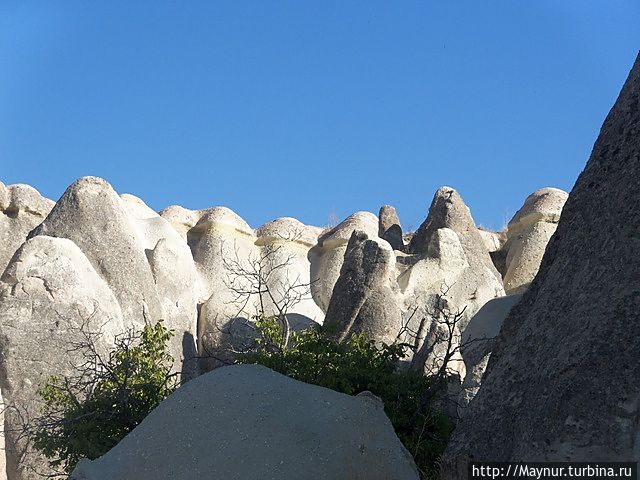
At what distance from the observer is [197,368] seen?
42.4ft

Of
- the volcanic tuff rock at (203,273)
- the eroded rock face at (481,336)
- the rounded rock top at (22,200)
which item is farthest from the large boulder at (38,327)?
the rounded rock top at (22,200)

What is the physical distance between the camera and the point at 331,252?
58.9ft

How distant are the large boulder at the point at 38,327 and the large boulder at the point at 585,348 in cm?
562

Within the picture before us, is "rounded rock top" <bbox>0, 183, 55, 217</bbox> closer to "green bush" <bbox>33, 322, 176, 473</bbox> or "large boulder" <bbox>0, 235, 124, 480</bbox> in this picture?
"large boulder" <bbox>0, 235, 124, 480</bbox>

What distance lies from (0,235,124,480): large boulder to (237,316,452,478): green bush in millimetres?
2184

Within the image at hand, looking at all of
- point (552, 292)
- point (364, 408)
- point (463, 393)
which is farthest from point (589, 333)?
point (463, 393)

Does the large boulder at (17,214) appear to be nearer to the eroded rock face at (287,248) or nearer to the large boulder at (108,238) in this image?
the large boulder at (108,238)

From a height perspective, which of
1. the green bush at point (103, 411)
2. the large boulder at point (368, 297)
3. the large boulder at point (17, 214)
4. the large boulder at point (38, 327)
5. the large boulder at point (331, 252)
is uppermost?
the large boulder at point (331, 252)

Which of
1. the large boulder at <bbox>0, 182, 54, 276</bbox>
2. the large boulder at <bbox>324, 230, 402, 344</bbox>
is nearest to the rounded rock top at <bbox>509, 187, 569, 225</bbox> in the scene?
the large boulder at <bbox>324, 230, 402, 344</bbox>

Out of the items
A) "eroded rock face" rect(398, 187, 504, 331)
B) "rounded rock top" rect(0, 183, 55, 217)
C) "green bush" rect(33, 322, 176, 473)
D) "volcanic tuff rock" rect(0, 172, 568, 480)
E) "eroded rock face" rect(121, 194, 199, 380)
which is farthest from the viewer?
"eroded rock face" rect(398, 187, 504, 331)

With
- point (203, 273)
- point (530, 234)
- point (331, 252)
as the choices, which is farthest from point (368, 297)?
point (530, 234)

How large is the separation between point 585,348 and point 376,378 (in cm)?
404

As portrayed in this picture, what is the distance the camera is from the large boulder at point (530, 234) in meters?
17.6

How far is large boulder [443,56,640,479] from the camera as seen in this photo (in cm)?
389
